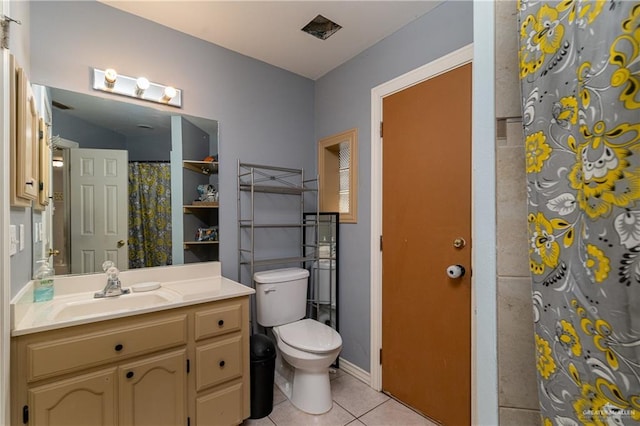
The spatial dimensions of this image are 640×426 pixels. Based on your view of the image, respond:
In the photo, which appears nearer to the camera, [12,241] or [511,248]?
[511,248]

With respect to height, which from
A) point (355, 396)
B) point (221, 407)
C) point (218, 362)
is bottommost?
point (355, 396)

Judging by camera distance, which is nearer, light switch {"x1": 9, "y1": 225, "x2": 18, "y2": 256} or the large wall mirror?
light switch {"x1": 9, "y1": 225, "x2": 18, "y2": 256}

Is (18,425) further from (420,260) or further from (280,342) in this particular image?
(420,260)

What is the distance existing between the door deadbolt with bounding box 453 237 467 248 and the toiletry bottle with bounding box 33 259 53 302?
2.14 m

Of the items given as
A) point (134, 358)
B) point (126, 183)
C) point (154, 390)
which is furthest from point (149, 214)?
point (154, 390)

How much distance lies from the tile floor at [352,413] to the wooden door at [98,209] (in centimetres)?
132

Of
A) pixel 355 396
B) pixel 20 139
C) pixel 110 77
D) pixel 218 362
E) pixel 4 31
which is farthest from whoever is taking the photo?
pixel 355 396

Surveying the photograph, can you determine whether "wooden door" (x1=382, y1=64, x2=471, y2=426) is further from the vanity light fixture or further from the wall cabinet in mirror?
the wall cabinet in mirror

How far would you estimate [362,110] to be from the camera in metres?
2.20

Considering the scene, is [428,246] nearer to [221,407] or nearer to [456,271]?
[456,271]

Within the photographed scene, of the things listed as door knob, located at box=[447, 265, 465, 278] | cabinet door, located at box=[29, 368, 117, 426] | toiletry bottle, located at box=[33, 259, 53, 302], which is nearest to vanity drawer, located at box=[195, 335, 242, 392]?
cabinet door, located at box=[29, 368, 117, 426]

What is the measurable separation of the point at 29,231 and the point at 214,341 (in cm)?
104

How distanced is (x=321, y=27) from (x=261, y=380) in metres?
2.33

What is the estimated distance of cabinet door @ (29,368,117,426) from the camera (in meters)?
1.11
